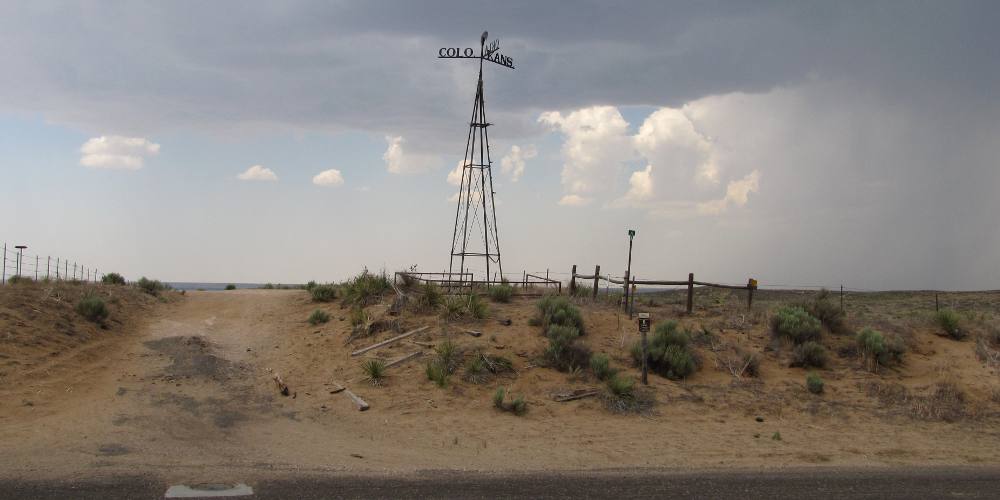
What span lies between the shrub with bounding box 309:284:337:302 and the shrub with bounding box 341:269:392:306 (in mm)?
1661

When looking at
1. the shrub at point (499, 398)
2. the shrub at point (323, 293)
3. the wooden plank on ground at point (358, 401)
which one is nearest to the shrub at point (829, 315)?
the shrub at point (499, 398)

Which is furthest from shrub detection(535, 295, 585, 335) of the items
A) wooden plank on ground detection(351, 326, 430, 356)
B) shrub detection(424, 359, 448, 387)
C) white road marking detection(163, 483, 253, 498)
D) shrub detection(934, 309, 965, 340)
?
white road marking detection(163, 483, 253, 498)

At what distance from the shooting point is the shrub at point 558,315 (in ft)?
62.9

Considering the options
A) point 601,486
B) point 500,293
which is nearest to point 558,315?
point 500,293

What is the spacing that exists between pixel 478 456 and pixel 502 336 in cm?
714

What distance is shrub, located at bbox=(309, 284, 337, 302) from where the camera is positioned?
2462 centimetres

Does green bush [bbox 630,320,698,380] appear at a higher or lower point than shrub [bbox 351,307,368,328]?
lower

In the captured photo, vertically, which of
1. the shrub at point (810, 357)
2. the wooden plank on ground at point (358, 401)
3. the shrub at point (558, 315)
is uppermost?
the shrub at point (558, 315)

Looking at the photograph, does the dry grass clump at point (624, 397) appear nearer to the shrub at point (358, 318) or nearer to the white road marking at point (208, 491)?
the shrub at point (358, 318)

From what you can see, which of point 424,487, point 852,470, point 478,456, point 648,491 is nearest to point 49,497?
point 424,487

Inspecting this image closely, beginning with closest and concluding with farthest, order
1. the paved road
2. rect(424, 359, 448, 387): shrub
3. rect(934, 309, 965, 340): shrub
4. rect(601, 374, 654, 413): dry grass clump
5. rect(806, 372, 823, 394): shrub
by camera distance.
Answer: the paved road
rect(601, 374, 654, 413): dry grass clump
rect(424, 359, 448, 387): shrub
rect(806, 372, 823, 394): shrub
rect(934, 309, 965, 340): shrub

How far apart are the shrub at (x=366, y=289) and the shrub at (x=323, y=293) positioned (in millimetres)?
1661

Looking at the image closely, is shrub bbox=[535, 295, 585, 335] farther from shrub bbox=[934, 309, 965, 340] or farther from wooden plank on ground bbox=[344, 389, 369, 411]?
shrub bbox=[934, 309, 965, 340]

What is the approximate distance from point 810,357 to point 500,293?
9152mm
